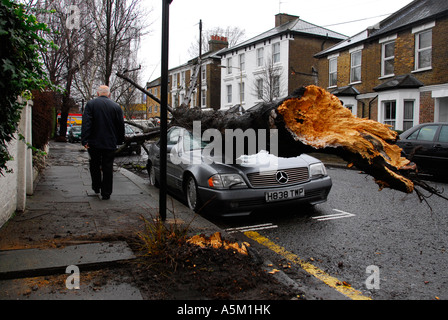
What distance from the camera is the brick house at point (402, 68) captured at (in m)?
17.8

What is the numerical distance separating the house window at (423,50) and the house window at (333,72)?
20.9ft

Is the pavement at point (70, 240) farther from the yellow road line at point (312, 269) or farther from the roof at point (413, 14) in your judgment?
the roof at point (413, 14)

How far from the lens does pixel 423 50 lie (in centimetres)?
1858

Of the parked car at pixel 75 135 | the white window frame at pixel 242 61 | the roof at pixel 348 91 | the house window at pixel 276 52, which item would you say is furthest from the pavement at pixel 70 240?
the white window frame at pixel 242 61

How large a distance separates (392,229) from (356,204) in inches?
61.7

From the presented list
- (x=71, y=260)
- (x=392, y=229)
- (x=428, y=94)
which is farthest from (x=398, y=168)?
(x=428, y=94)

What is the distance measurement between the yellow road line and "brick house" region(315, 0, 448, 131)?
1658cm

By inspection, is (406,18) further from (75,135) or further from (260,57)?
(75,135)

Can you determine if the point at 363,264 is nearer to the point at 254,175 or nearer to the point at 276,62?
the point at 254,175

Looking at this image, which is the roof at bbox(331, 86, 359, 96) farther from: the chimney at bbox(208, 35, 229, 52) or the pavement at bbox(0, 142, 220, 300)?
the chimney at bbox(208, 35, 229, 52)

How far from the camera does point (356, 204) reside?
650 cm

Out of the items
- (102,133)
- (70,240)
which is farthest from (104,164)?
(70,240)

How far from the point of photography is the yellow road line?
2.97 m

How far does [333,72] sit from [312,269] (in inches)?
934
